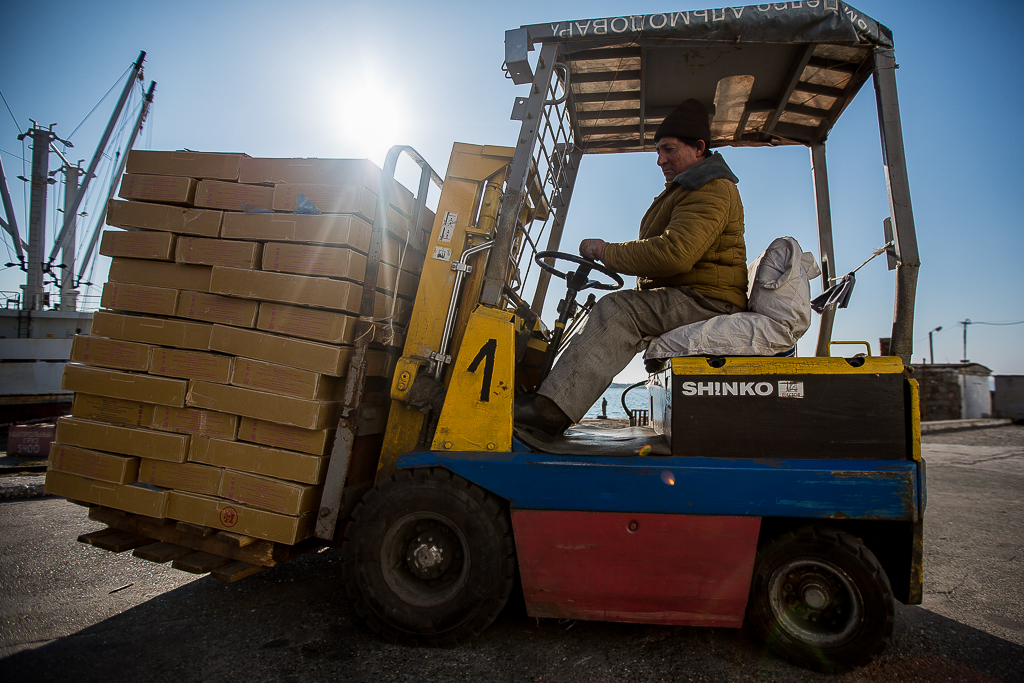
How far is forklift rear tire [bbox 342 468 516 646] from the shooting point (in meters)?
2.50

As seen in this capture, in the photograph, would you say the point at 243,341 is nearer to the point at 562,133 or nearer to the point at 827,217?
the point at 562,133

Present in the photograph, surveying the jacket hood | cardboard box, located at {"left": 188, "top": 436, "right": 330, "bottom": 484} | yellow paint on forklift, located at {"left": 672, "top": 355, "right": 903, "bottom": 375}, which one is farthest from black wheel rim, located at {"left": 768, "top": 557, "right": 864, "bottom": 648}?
cardboard box, located at {"left": 188, "top": 436, "right": 330, "bottom": 484}

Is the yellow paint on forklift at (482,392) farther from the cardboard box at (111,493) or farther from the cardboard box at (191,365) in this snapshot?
the cardboard box at (111,493)

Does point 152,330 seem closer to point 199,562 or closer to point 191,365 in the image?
point 191,365

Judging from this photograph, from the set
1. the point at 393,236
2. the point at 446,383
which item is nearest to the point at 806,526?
the point at 446,383

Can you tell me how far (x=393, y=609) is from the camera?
8.39 ft

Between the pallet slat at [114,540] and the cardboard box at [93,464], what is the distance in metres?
0.33

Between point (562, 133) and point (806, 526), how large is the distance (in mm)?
2702

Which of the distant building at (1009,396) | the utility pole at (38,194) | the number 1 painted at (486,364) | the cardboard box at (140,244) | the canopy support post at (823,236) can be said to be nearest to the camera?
Result: the number 1 painted at (486,364)

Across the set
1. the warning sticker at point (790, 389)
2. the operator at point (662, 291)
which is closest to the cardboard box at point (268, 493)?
the operator at point (662, 291)

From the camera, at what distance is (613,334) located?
9.17 feet

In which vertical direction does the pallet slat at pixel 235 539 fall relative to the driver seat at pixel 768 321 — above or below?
below

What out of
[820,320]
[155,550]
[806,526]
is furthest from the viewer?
[820,320]

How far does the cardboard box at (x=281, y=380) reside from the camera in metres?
2.67
